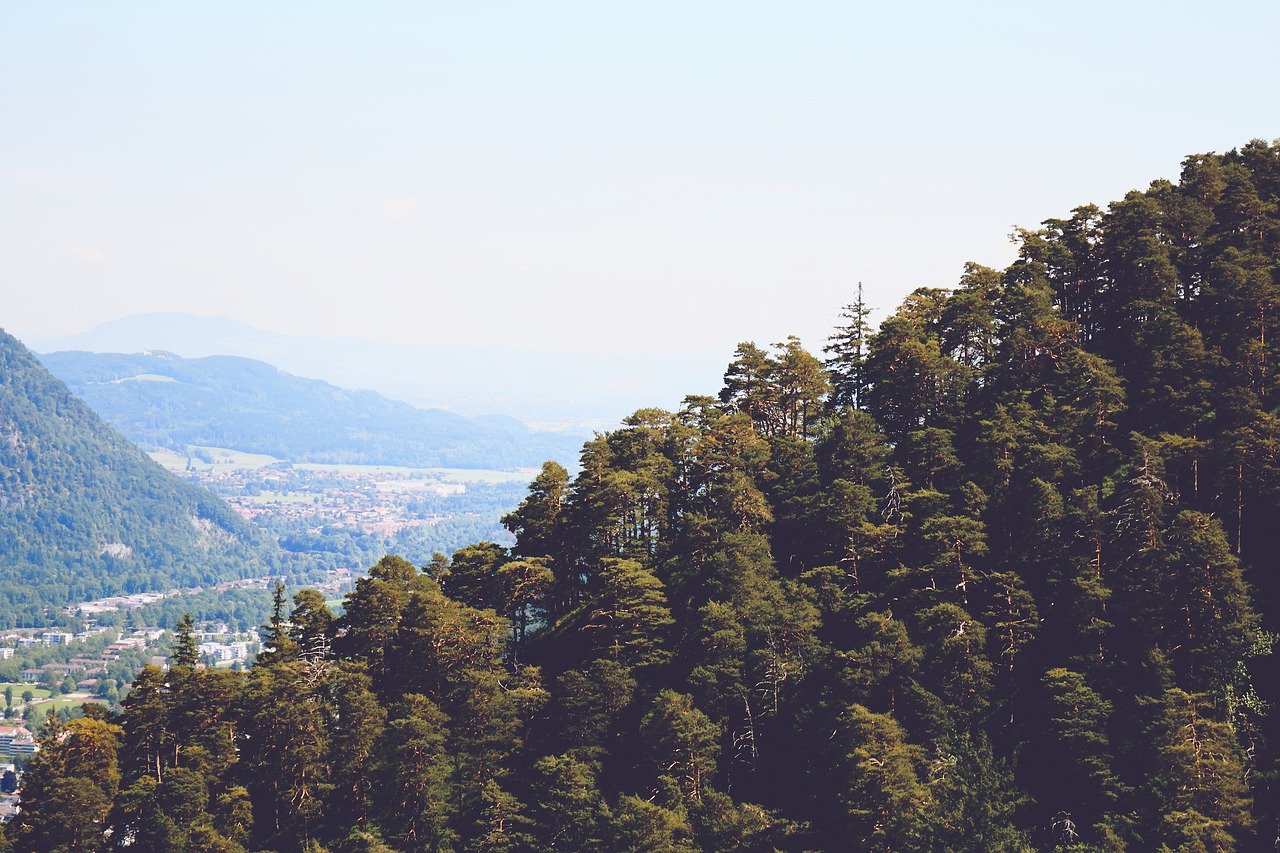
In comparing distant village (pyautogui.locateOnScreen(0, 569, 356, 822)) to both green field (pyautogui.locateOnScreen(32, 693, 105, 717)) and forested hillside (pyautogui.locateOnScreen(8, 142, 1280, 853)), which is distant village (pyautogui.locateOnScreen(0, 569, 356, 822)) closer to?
green field (pyautogui.locateOnScreen(32, 693, 105, 717))

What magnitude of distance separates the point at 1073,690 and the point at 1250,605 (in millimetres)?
7578

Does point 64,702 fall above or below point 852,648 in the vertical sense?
below

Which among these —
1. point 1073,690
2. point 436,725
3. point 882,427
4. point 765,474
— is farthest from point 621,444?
point 1073,690

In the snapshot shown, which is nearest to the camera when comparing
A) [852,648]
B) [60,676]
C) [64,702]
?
[852,648]

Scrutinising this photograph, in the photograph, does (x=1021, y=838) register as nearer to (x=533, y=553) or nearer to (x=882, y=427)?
(x=882, y=427)

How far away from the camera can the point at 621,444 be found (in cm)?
5759

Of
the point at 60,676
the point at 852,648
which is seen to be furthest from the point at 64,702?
the point at 852,648

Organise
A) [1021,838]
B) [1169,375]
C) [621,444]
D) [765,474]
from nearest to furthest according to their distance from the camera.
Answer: [1021,838] < [1169,375] < [765,474] < [621,444]

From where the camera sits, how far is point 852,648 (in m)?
44.9

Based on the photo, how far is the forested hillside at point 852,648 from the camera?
40.0 metres

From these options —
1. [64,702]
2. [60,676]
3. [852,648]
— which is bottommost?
[60,676]

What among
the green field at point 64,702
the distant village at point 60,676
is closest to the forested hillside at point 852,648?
the distant village at point 60,676

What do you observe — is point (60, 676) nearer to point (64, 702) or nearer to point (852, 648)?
point (64, 702)

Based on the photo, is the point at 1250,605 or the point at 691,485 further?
the point at 691,485
